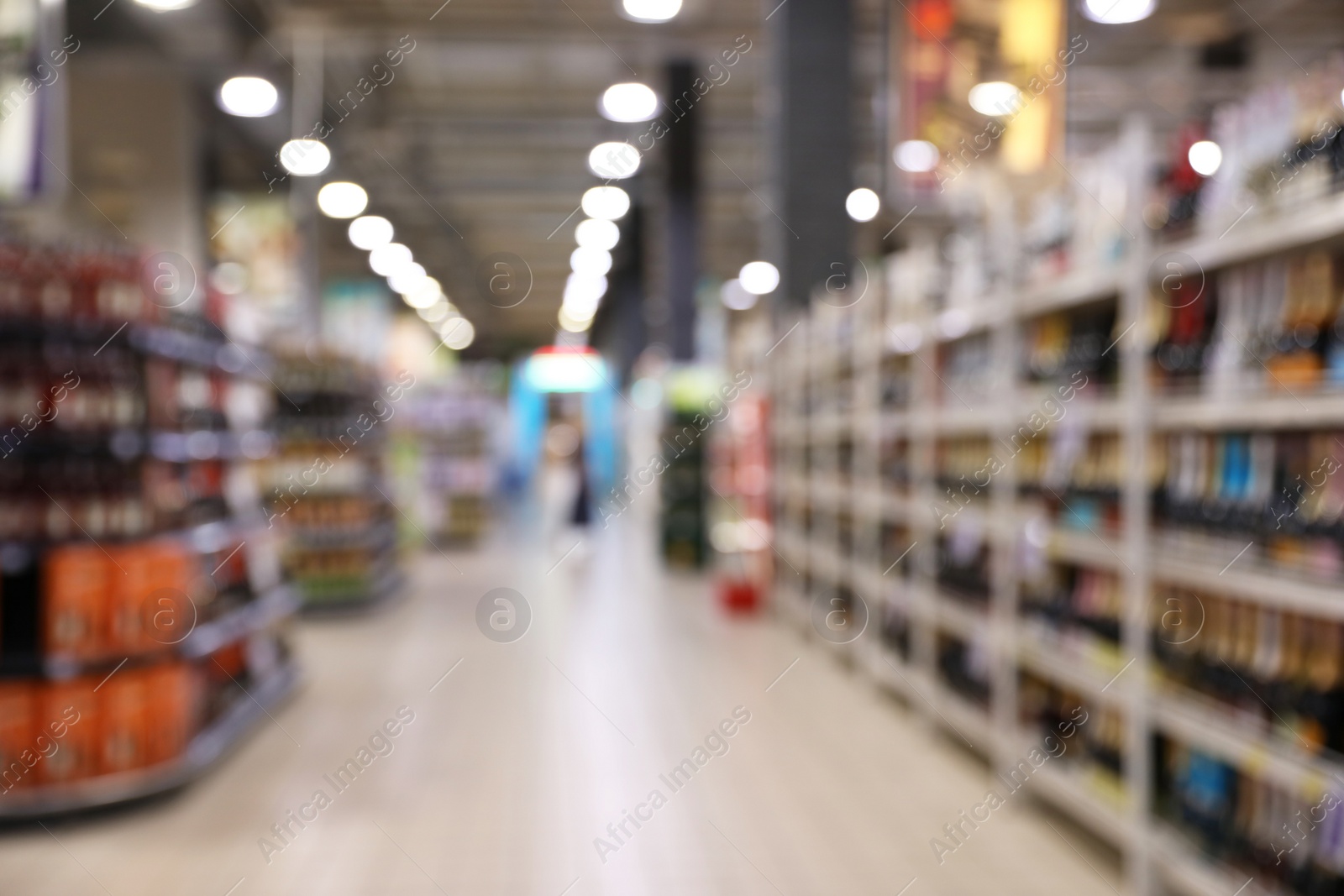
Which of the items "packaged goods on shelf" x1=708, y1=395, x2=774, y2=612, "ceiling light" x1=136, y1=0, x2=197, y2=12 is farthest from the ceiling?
"packaged goods on shelf" x1=708, y1=395, x2=774, y2=612

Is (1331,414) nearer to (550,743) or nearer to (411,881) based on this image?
(411,881)

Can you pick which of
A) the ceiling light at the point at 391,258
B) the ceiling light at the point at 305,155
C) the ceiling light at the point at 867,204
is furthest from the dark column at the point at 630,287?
the ceiling light at the point at 305,155

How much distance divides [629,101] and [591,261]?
11.1m

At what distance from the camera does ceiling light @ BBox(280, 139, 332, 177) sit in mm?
9070

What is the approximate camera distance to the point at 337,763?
4855 millimetres

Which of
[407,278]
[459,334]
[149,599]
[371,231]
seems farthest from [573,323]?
[149,599]

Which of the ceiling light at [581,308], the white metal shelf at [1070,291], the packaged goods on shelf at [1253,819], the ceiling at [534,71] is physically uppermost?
the ceiling at [534,71]

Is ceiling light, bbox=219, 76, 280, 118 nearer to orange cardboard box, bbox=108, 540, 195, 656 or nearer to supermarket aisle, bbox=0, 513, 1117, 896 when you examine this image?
supermarket aisle, bbox=0, 513, 1117, 896

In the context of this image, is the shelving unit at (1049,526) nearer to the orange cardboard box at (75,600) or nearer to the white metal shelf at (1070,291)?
the white metal shelf at (1070,291)

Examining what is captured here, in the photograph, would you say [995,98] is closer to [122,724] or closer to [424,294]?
[122,724]

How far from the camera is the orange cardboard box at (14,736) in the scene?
411 cm

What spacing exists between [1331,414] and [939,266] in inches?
127

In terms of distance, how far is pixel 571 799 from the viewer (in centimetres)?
436

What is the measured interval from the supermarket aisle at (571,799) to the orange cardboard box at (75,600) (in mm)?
685
